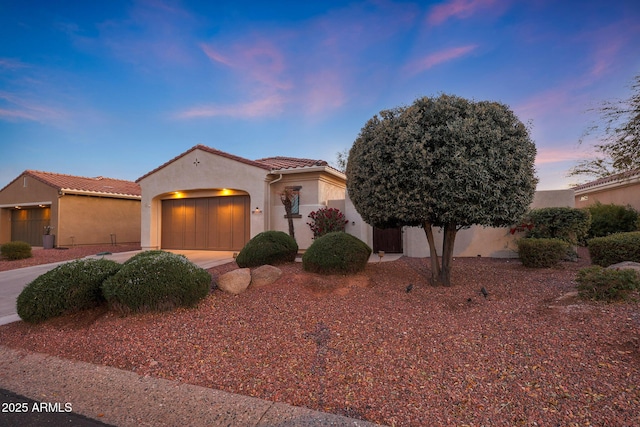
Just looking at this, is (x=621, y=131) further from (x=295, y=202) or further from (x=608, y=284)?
(x=295, y=202)

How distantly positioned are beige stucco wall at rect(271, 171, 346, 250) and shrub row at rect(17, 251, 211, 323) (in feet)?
23.6

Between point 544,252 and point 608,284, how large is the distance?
3.69m

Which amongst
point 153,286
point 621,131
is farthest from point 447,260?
point 621,131

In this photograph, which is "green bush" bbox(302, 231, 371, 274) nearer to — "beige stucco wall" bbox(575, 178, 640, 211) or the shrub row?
the shrub row

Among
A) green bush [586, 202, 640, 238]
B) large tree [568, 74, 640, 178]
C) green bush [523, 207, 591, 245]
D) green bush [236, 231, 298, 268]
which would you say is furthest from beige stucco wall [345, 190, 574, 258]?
green bush [236, 231, 298, 268]

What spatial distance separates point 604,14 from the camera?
6.91 metres

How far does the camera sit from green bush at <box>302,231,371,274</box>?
21.3ft

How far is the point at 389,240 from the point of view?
40.3ft

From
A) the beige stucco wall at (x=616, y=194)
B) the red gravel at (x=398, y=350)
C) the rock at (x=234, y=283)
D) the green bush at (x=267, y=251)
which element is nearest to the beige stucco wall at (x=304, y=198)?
the green bush at (x=267, y=251)

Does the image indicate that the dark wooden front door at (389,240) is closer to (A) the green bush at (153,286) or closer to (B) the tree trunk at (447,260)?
(B) the tree trunk at (447,260)

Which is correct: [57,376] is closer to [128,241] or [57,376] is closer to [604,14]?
[604,14]

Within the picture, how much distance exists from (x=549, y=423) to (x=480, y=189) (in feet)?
11.2

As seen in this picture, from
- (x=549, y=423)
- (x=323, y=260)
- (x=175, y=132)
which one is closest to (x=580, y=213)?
(x=323, y=260)

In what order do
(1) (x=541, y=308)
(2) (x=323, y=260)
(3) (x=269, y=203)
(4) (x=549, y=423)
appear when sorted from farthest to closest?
(3) (x=269, y=203) → (2) (x=323, y=260) → (1) (x=541, y=308) → (4) (x=549, y=423)
